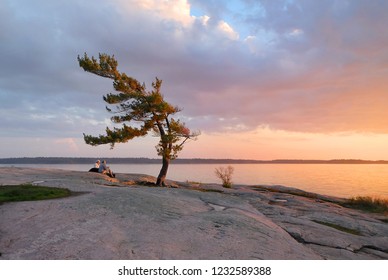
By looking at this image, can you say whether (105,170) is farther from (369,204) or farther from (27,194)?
(369,204)

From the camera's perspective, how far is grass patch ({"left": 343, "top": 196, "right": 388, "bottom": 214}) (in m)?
21.6

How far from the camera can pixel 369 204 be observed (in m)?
23.4

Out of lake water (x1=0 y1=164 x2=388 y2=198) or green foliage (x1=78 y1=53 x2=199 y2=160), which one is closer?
green foliage (x1=78 y1=53 x2=199 y2=160)

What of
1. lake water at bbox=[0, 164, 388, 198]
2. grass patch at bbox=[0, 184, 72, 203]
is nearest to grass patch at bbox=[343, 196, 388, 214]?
lake water at bbox=[0, 164, 388, 198]

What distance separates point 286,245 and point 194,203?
5.40 metres

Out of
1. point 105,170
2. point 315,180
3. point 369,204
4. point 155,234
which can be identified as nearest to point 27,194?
point 155,234

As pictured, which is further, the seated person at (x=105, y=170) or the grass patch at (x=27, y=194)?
the seated person at (x=105, y=170)

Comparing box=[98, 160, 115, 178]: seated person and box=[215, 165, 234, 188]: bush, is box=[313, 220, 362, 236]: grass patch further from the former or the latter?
box=[215, 165, 234, 188]: bush

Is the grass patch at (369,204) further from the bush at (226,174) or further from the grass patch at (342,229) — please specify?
the bush at (226,174)

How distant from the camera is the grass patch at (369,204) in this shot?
70.8 ft

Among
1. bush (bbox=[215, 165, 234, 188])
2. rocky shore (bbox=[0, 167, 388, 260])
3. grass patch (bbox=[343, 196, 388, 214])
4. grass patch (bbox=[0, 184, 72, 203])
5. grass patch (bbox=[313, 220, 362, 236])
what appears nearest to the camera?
rocky shore (bbox=[0, 167, 388, 260])

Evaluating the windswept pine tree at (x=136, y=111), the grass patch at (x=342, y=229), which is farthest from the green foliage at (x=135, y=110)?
the grass patch at (x=342, y=229)

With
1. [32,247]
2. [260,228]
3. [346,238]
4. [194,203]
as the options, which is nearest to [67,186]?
[194,203]

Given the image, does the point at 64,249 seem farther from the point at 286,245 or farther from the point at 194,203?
the point at 194,203
